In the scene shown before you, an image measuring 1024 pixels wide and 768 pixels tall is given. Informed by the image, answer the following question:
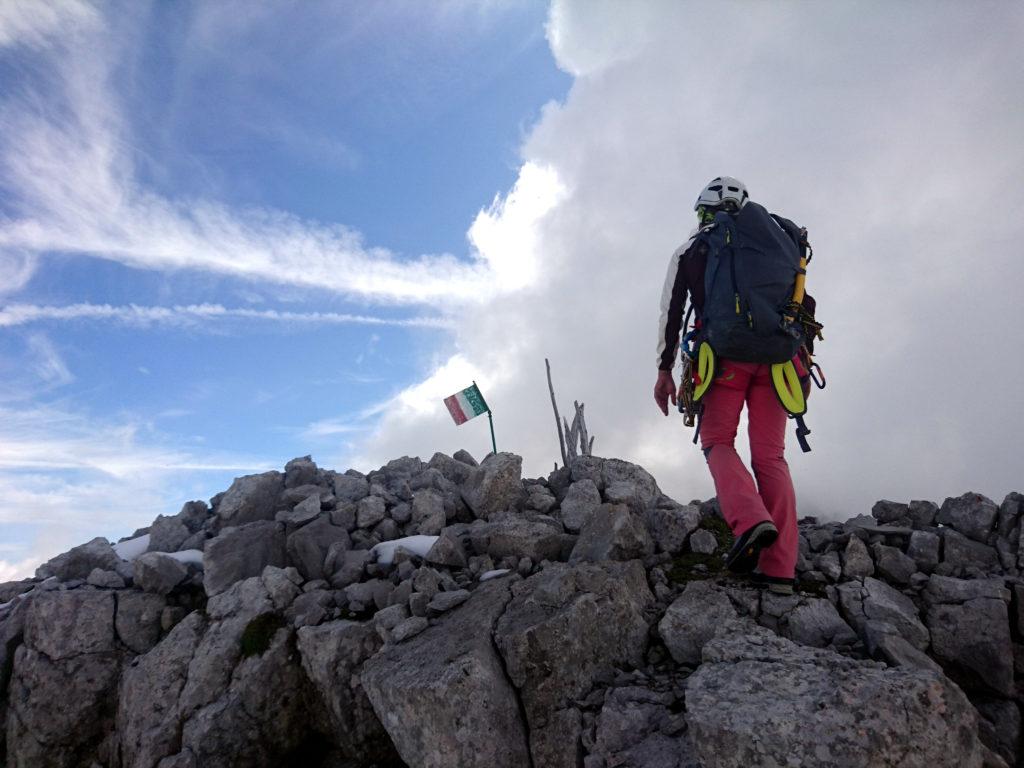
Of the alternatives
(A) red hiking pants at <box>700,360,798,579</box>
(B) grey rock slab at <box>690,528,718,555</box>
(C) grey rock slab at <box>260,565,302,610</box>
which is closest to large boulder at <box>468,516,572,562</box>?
(B) grey rock slab at <box>690,528,718,555</box>

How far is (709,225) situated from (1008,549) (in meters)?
4.79

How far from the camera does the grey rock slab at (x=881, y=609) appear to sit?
218 inches

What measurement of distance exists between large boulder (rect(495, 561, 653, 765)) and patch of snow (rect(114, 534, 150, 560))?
298 inches

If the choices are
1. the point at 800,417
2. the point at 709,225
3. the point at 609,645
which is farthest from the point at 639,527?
the point at 709,225

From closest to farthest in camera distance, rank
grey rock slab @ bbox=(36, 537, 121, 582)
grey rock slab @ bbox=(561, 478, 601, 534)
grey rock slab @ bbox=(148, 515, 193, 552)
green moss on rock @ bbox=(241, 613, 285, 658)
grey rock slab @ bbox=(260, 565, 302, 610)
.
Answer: green moss on rock @ bbox=(241, 613, 285, 658) < grey rock slab @ bbox=(260, 565, 302, 610) < grey rock slab @ bbox=(561, 478, 601, 534) < grey rock slab @ bbox=(36, 537, 121, 582) < grey rock slab @ bbox=(148, 515, 193, 552)

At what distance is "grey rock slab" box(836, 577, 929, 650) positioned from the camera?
554 centimetres

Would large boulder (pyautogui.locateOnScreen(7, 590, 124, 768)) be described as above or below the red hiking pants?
below

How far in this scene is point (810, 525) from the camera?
7.68m

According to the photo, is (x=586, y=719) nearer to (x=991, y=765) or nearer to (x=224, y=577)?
(x=991, y=765)

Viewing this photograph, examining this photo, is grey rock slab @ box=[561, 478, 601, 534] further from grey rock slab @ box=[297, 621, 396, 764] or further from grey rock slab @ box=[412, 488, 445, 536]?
grey rock slab @ box=[297, 621, 396, 764]

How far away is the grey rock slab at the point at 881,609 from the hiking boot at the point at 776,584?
0.51m

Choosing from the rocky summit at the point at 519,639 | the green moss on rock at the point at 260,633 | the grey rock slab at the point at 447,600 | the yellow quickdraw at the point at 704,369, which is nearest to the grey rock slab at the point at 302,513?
the rocky summit at the point at 519,639

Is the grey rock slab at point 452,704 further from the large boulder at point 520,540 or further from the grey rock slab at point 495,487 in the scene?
the grey rock slab at point 495,487

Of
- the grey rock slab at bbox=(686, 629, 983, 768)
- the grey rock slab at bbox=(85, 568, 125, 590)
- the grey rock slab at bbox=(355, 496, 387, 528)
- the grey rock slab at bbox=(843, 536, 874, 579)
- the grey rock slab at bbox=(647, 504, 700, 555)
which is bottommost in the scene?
A: the grey rock slab at bbox=(686, 629, 983, 768)
